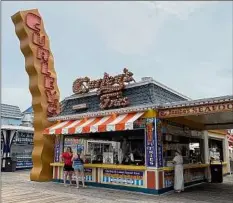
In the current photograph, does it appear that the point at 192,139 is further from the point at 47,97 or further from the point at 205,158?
the point at 47,97

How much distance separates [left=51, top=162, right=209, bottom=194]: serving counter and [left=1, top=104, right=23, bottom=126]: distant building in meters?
19.5

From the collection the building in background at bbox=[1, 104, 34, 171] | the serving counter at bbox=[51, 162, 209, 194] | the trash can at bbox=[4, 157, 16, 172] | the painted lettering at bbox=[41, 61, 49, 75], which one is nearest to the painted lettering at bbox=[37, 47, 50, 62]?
the painted lettering at bbox=[41, 61, 49, 75]

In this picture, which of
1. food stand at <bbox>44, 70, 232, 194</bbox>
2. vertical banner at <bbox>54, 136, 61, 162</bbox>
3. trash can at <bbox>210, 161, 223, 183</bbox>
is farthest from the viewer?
trash can at <bbox>210, 161, 223, 183</bbox>

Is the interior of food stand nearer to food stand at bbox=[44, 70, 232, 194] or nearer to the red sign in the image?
food stand at bbox=[44, 70, 232, 194]

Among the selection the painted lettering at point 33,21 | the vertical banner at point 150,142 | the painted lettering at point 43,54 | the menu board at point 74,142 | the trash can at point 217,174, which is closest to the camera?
the vertical banner at point 150,142

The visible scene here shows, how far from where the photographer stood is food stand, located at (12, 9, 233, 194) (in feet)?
30.4

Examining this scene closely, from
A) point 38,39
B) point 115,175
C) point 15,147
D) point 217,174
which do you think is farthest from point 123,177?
point 15,147

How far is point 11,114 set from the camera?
3025cm

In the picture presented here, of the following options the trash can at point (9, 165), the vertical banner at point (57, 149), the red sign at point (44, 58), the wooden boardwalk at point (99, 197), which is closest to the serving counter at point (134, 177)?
the wooden boardwalk at point (99, 197)

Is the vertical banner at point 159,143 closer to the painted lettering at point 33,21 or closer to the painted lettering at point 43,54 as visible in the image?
the painted lettering at point 43,54

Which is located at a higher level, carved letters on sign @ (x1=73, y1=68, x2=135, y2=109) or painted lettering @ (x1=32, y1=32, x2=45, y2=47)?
painted lettering @ (x1=32, y1=32, x2=45, y2=47)

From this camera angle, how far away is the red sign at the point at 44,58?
13.3 meters

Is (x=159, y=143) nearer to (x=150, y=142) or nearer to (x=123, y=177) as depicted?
(x=150, y=142)

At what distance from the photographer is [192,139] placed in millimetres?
12992
